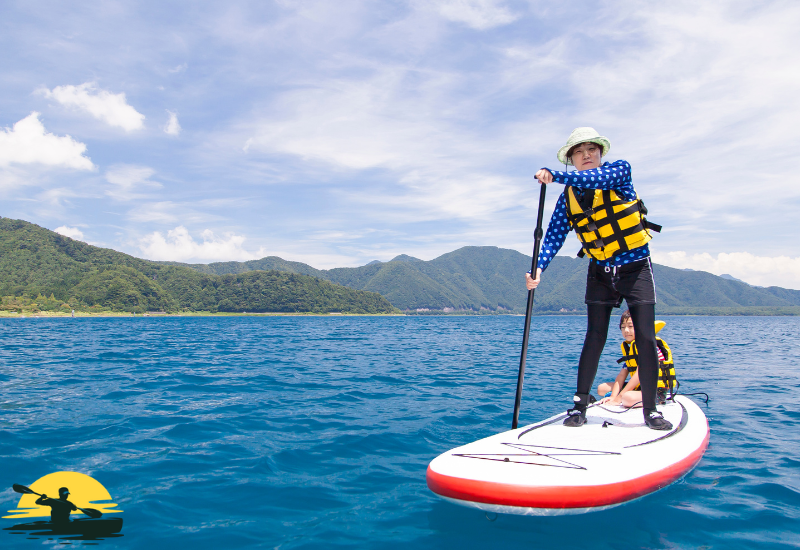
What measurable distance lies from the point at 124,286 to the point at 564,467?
16784 centimetres

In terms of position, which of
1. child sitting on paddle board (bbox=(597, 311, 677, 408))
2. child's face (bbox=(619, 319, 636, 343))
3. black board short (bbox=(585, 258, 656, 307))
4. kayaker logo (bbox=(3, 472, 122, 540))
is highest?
black board short (bbox=(585, 258, 656, 307))

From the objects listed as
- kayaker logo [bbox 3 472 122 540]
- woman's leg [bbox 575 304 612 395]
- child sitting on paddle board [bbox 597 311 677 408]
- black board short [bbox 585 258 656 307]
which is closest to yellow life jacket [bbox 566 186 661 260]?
black board short [bbox 585 258 656 307]

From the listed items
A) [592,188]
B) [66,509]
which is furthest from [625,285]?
[66,509]

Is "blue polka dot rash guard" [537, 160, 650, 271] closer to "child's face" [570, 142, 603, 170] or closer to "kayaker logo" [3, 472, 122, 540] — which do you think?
"child's face" [570, 142, 603, 170]

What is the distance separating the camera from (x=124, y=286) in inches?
5610

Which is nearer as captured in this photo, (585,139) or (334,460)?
(585,139)

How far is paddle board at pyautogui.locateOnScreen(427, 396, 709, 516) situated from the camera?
10.5ft

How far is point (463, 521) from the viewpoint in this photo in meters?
3.46

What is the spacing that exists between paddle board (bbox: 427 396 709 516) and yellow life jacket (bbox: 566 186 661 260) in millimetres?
1926

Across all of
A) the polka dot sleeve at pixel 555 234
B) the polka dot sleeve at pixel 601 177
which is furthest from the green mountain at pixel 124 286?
the polka dot sleeve at pixel 601 177

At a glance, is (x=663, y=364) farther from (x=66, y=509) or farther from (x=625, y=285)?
(x=66, y=509)

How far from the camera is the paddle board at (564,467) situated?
10.5ft

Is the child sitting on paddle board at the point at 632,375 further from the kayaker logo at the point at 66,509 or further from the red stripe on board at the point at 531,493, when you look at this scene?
the kayaker logo at the point at 66,509

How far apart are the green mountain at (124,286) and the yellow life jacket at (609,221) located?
148 m
